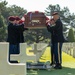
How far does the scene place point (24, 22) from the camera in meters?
7.96

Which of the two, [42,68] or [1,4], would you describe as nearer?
[42,68]

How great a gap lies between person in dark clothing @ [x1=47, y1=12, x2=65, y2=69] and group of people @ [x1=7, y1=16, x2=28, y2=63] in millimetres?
778

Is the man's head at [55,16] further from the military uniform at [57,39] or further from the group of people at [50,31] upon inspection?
the military uniform at [57,39]

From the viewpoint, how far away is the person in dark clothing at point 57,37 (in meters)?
7.89

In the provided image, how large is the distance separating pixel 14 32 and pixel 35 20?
25.6 inches

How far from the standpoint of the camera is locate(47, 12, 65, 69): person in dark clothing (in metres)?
7.89

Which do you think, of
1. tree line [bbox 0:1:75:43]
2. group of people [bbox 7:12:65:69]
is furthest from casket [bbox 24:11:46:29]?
tree line [bbox 0:1:75:43]

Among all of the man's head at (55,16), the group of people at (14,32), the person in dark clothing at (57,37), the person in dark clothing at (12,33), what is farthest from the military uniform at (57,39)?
the person in dark clothing at (12,33)

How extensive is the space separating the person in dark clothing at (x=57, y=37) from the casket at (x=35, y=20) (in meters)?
0.21

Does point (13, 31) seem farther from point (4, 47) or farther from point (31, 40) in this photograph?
point (31, 40)

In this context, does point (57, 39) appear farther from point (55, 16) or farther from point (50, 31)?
point (55, 16)

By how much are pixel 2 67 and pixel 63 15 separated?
255 ft

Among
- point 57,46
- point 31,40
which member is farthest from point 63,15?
point 57,46

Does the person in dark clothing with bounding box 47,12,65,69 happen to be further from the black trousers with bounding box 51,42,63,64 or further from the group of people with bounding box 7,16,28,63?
the group of people with bounding box 7,16,28,63
